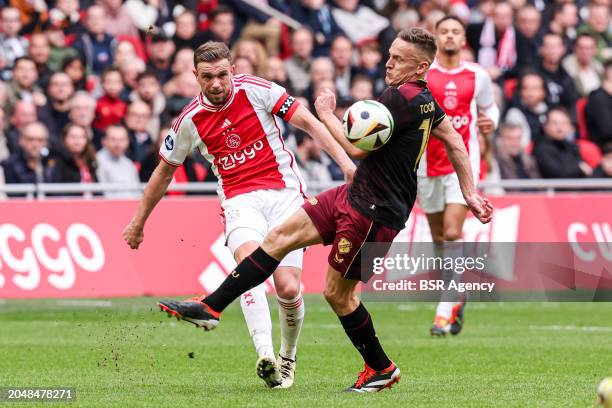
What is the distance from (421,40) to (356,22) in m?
12.1

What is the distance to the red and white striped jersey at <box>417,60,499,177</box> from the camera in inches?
511

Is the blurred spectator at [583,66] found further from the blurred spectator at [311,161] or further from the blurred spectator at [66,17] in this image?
the blurred spectator at [66,17]

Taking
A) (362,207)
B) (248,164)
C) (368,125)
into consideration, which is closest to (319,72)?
(248,164)

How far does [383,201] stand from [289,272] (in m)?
1.07

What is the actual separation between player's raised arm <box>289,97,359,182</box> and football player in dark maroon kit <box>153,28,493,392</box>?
0.38 feet

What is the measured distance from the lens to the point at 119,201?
15539 millimetres

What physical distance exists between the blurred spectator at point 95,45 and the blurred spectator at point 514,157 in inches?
219

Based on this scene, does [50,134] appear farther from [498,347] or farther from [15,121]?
[498,347]

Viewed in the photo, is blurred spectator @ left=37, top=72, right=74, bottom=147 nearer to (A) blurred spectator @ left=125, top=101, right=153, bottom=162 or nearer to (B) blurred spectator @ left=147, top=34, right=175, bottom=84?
(A) blurred spectator @ left=125, top=101, right=153, bottom=162

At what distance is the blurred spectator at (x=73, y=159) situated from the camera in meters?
16.5

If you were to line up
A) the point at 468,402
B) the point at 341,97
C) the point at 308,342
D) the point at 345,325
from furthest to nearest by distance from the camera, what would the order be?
the point at 341,97 < the point at 308,342 < the point at 345,325 < the point at 468,402

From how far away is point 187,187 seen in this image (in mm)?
16188

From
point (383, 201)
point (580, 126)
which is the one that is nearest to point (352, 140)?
point (383, 201)

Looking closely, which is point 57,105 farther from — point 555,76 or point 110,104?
point 555,76
